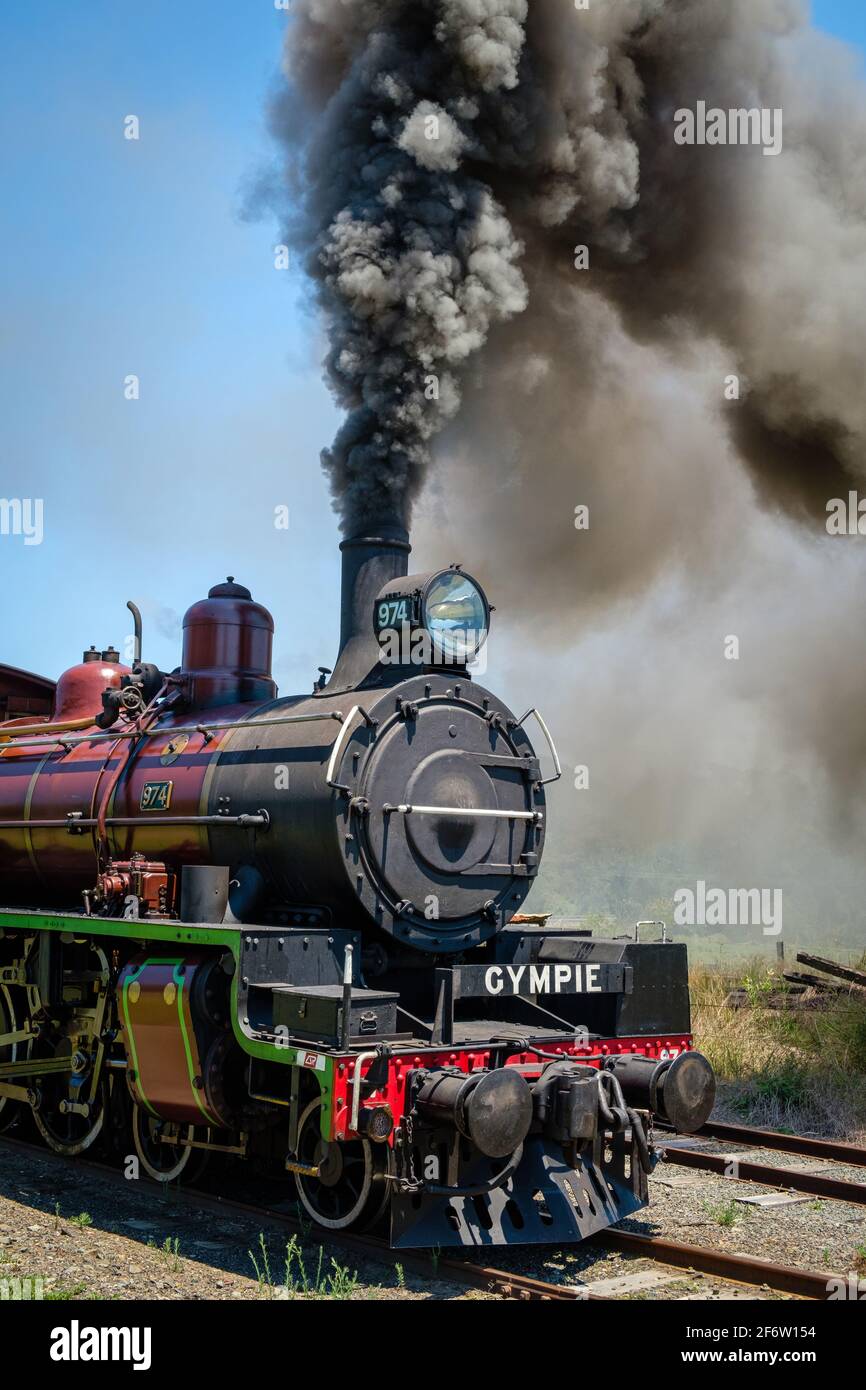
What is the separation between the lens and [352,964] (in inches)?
253

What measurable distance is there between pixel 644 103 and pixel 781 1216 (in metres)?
7.76

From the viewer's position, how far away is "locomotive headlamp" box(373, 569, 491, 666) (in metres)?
7.06

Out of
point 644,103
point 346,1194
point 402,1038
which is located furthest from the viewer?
point 644,103

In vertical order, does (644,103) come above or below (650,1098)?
above

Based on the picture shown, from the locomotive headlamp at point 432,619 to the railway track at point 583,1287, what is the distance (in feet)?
9.55

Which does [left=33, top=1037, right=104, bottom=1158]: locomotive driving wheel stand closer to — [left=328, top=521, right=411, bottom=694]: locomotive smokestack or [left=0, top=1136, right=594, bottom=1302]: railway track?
[left=0, top=1136, right=594, bottom=1302]: railway track
